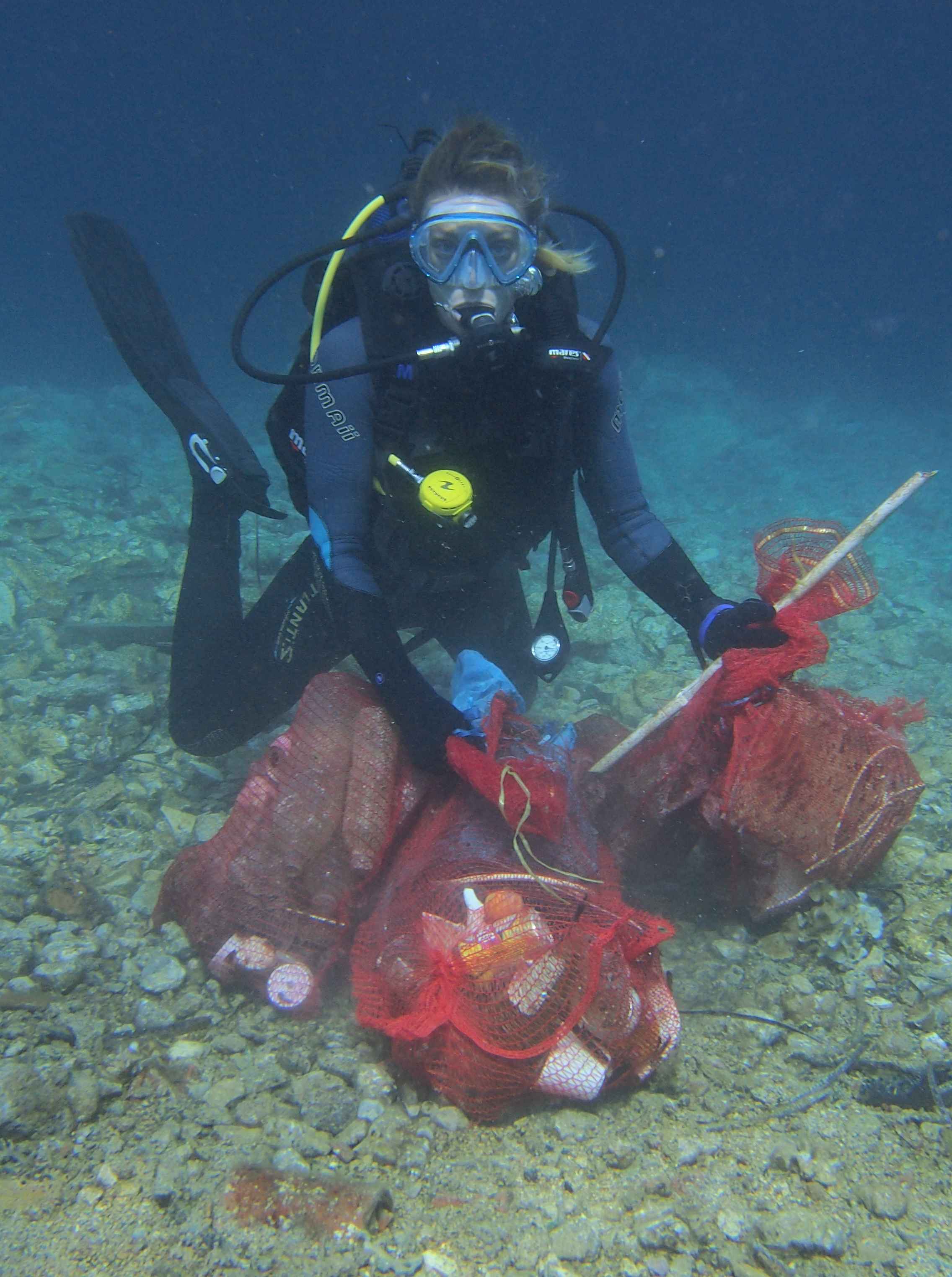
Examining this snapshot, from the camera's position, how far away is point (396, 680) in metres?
2.85

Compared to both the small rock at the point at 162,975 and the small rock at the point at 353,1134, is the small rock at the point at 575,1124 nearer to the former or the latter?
the small rock at the point at 353,1134

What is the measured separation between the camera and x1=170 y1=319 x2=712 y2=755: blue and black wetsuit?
3.12m

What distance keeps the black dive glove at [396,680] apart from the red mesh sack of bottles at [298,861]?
0.42 feet

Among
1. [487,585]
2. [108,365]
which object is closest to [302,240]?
[108,365]

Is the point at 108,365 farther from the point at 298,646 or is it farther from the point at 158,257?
the point at 298,646

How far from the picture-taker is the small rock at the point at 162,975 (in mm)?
2506

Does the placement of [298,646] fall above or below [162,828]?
above

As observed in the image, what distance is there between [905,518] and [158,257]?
146 feet

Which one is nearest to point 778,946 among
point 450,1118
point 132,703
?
point 450,1118

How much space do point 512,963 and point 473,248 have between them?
298 cm

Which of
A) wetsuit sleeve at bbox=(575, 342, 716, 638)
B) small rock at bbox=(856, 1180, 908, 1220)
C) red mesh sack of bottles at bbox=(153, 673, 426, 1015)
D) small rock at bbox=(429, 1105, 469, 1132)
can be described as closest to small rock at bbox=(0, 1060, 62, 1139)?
red mesh sack of bottles at bbox=(153, 673, 426, 1015)

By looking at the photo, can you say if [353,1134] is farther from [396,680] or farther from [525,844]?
[396,680]

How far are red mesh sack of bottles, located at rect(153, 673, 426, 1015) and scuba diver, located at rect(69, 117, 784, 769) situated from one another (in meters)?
0.24

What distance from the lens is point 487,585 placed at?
4141mm
